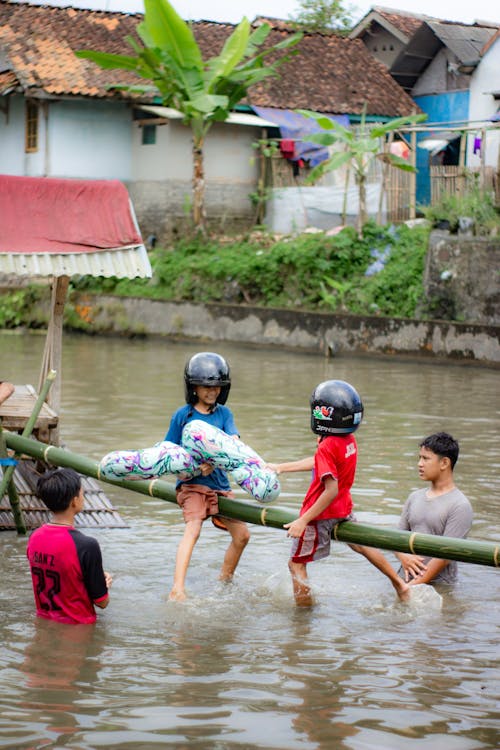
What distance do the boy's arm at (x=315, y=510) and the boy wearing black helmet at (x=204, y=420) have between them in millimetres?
722

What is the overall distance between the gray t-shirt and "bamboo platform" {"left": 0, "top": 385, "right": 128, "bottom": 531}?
Result: 254 centimetres

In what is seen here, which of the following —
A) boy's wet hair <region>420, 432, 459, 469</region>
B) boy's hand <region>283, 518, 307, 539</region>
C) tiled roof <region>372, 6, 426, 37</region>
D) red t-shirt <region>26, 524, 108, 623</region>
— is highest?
tiled roof <region>372, 6, 426, 37</region>

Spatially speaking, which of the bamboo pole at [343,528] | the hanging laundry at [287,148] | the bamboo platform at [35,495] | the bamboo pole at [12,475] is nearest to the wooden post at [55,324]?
the bamboo platform at [35,495]

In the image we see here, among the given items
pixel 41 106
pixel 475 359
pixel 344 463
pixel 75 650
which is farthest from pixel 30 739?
pixel 41 106

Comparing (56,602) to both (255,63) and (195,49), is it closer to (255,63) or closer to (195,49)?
(195,49)

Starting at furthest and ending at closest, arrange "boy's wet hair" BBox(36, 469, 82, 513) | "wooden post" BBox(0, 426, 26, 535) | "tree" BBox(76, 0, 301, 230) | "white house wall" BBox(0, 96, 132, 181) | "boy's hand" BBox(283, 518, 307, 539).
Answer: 1. "white house wall" BBox(0, 96, 132, 181)
2. "tree" BBox(76, 0, 301, 230)
3. "wooden post" BBox(0, 426, 26, 535)
4. "boy's hand" BBox(283, 518, 307, 539)
5. "boy's wet hair" BBox(36, 469, 82, 513)

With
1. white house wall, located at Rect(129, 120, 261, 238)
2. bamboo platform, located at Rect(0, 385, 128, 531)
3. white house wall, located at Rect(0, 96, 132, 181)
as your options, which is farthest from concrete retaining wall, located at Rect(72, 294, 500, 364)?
bamboo platform, located at Rect(0, 385, 128, 531)

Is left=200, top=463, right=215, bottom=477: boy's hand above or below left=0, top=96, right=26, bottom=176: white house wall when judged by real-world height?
below

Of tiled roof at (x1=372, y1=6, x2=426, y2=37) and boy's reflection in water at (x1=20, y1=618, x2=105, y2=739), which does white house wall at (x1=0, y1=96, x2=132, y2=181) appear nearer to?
tiled roof at (x1=372, y1=6, x2=426, y2=37)

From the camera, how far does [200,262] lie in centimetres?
2547

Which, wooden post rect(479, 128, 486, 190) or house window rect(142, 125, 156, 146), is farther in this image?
house window rect(142, 125, 156, 146)

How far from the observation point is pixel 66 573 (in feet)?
17.3

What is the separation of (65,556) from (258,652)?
1050 millimetres

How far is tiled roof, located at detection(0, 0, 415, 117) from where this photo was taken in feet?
94.1
